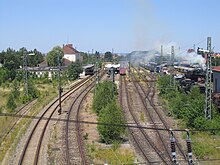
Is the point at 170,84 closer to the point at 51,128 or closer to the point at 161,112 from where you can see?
the point at 161,112

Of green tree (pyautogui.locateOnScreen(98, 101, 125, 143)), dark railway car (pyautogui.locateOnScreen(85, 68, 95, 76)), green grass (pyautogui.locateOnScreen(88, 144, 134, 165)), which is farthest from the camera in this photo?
dark railway car (pyautogui.locateOnScreen(85, 68, 95, 76))

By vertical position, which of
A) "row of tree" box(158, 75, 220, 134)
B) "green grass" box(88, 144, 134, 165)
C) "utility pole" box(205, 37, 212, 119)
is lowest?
"green grass" box(88, 144, 134, 165)

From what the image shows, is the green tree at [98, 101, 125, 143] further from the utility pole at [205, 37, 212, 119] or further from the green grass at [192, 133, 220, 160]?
the utility pole at [205, 37, 212, 119]

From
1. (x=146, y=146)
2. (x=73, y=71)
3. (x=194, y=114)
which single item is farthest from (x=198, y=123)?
(x=73, y=71)

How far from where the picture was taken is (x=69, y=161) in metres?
17.2

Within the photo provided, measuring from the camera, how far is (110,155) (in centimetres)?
1786

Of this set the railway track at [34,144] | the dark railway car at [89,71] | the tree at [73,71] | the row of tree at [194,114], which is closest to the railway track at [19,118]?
the railway track at [34,144]

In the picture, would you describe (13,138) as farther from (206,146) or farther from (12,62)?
(12,62)

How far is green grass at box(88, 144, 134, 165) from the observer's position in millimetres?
16781

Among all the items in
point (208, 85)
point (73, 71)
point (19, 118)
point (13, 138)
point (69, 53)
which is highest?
point (69, 53)

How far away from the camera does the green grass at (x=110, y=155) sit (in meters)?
16.8

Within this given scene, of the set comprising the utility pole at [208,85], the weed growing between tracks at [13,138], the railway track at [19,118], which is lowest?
the railway track at [19,118]

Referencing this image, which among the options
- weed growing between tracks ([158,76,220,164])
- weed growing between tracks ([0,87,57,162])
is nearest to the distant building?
weed growing between tracks ([0,87,57,162])

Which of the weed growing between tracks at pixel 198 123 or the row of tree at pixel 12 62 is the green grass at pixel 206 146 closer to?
the weed growing between tracks at pixel 198 123
